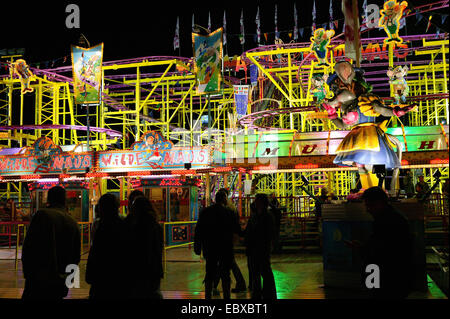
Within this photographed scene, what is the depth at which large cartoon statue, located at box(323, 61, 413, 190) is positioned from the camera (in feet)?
24.5

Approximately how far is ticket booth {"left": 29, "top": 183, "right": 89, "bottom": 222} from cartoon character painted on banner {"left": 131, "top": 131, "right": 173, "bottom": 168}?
559cm

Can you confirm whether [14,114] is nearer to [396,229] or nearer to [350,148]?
[350,148]

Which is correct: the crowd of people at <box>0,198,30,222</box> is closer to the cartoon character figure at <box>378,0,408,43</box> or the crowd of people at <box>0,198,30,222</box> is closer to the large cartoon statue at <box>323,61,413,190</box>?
the large cartoon statue at <box>323,61,413,190</box>

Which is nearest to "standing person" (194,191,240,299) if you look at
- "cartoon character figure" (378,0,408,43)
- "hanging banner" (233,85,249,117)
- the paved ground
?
the paved ground

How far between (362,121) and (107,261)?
5035 millimetres

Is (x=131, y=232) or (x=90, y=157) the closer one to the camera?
(x=131, y=232)

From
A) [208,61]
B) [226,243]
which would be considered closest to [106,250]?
[226,243]

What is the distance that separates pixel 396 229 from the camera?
3.90 metres

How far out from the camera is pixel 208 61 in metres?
13.9

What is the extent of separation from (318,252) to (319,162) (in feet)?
8.54

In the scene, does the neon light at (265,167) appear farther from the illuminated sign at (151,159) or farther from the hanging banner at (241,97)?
the hanging banner at (241,97)

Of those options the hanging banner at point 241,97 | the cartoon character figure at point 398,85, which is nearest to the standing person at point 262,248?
the cartoon character figure at point 398,85
